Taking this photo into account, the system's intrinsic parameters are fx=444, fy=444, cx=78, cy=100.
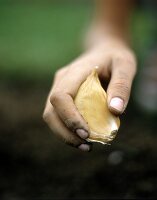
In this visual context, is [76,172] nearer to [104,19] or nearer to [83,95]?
[83,95]

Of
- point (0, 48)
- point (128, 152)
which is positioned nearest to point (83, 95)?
point (128, 152)

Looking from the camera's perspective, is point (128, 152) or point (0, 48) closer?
point (128, 152)

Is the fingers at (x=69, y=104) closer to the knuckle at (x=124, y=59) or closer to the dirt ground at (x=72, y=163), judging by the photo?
the knuckle at (x=124, y=59)

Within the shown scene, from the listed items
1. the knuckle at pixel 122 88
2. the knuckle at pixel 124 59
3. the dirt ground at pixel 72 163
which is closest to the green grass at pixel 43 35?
the dirt ground at pixel 72 163

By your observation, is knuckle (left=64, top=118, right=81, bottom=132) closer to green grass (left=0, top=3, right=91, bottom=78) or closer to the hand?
the hand

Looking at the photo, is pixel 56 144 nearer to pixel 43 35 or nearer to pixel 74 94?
pixel 74 94

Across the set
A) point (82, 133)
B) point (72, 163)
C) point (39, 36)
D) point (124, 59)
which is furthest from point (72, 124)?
point (39, 36)

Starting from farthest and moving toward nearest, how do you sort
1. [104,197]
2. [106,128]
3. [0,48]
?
[0,48] → [104,197] → [106,128]

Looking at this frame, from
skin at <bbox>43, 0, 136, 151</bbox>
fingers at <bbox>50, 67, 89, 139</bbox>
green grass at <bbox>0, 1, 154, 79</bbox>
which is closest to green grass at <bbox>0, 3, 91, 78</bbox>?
green grass at <bbox>0, 1, 154, 79</bbox>

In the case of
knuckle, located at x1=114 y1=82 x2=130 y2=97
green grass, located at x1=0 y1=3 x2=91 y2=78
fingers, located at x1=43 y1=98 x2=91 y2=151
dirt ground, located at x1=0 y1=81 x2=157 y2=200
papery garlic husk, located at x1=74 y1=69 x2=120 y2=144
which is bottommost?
dirt ground, located at x1=0 y1=81 x2=157 y2=200
